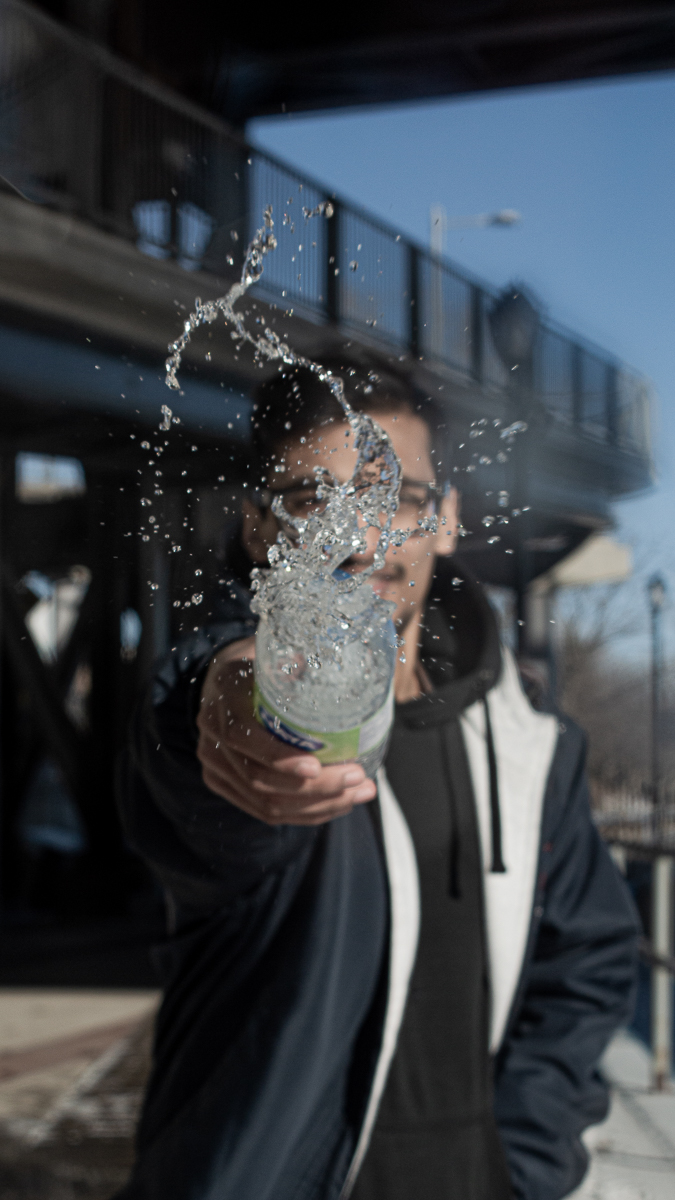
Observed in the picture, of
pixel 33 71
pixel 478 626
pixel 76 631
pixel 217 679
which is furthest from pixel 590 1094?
pixel 76 631

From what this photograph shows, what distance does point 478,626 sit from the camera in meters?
1.03

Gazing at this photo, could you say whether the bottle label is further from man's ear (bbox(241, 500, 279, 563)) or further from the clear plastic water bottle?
man's ear (bbox(241, 500, 279, 563))

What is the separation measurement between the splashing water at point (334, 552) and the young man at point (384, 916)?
13mm

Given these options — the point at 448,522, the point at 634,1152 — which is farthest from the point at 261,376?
the point at 634,1152

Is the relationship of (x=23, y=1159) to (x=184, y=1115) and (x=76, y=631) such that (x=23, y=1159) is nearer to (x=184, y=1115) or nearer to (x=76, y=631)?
(x=184, y=1115)

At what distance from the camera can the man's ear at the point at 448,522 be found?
2.40 feet

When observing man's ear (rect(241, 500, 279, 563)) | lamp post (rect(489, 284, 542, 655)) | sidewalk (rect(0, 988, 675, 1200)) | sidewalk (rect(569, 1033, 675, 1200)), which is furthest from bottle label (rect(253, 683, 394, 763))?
sidewalk (rect(0, 988, 675, 1200))

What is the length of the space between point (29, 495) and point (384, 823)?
5.75 meters

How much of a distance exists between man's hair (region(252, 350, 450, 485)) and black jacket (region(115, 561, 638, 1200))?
207mm

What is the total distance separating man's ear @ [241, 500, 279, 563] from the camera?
2.36 feet

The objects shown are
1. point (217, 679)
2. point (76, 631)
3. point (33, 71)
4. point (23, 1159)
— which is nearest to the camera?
point (217, 679)

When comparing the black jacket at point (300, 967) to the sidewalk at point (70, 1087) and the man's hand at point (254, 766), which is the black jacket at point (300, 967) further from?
the sidewalk at point (70, 1087)

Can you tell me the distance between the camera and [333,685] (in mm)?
683

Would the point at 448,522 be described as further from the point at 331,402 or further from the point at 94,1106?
the point at 94,1106
